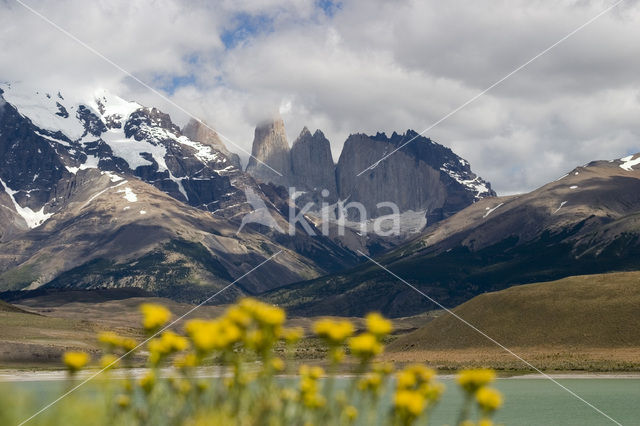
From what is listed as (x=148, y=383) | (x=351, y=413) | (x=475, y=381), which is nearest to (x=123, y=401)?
(x=148, y=383)

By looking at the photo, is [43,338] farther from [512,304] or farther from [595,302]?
[595,302]

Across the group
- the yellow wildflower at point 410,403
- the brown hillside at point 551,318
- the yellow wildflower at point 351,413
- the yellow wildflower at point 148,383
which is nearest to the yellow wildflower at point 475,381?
the yellow wildflower at point 410,403

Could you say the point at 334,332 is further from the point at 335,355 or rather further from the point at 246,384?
the point at 246,384

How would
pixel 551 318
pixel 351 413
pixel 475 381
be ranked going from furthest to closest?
pixel 551 318
pixel 351 413
pixel 475 381

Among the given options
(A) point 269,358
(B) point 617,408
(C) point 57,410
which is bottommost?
(B) point 617,408

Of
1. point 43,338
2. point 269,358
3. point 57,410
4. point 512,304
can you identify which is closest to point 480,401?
point 269,358

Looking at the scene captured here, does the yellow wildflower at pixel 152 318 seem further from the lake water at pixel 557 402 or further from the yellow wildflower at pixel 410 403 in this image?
the lake water at pixel 557 402

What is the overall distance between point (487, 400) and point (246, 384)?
97.8 inches

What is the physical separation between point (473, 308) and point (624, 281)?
3319 centimetres

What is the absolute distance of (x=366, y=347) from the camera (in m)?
6.08

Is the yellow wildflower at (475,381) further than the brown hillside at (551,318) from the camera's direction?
No

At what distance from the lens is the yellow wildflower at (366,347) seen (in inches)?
239

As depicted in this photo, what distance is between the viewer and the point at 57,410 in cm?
777

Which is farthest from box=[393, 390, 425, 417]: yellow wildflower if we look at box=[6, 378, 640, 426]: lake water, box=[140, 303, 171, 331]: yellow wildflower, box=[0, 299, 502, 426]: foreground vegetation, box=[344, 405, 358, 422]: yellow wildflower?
box=[6, 378, 640, 426]: lake water
